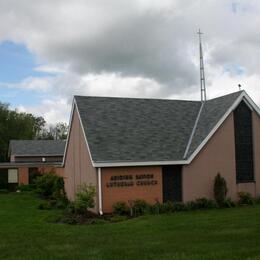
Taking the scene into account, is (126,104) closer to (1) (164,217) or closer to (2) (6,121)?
(1) (164,217)

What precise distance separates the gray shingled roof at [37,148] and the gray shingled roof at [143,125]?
2929cm

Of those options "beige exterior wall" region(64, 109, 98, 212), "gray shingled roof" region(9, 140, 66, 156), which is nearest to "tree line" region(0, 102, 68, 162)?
"gray shingled roof" region(9, 140, 66, 156)

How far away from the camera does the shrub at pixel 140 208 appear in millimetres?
22516

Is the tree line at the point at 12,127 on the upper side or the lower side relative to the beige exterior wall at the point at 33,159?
upper

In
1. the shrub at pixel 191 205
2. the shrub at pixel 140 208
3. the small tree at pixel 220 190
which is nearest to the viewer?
the shrub at pixel 140 208

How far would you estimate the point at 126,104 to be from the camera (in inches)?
1094

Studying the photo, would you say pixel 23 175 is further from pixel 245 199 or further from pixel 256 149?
pixel 245 199

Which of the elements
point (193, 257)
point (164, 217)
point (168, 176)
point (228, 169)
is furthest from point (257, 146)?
point (193, 257)

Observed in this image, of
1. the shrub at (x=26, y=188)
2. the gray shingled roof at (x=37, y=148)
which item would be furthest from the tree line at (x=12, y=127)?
the shrub at (x=26, y=188)

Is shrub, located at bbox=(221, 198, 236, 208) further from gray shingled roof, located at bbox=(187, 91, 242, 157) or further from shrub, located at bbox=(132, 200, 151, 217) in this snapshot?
shrub, located at bbox=(132, 200, 151, 217)

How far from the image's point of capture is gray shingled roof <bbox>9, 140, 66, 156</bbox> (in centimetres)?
5578

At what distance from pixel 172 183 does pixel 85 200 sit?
17.0 ft

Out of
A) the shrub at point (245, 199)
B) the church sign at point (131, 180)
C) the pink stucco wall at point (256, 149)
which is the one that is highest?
the pink stucco wall at point (256, 149)

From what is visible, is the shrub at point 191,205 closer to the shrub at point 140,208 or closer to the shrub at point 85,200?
the shrub at point 140,208
